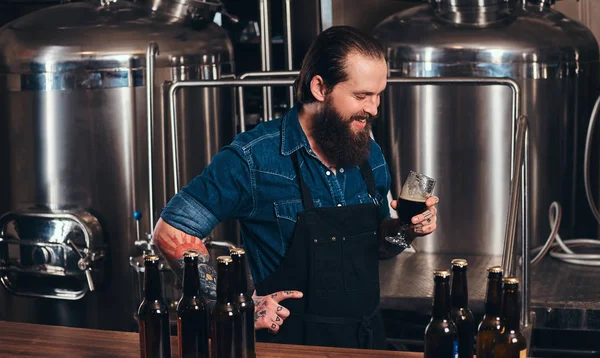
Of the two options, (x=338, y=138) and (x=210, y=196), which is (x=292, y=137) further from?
(x=210, y=196)

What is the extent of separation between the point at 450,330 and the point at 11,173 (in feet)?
9.45

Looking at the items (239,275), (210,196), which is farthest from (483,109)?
(239,275)

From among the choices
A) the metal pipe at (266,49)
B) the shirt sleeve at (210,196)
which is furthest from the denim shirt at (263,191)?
the metal pipe at (266,49)

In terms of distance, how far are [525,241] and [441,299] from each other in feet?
5.12

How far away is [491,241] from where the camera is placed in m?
4.16

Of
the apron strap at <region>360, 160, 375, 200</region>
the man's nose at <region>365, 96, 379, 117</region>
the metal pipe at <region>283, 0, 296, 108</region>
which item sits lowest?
the apron strap at <region>360, 160, 375, 200</region>

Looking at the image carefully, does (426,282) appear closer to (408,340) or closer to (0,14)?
(408,340)

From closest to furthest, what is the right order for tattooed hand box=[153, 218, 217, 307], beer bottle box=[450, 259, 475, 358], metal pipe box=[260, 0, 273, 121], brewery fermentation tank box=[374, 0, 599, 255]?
beer bottle box=[450, 259, 475, 358] → tattooed hand box=[153, 218, 217, 307] → brewery fermentation tank box=[374, 0, 599, 255] → metal pipe box=[260, 0, 273, 121]

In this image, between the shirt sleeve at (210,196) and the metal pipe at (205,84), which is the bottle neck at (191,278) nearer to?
the shirt sleeve at (210,196)

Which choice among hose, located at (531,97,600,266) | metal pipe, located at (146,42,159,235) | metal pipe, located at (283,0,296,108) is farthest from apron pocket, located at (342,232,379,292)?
metal pipe, located at (283,0,296,108)

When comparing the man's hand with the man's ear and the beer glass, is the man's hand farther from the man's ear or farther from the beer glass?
the man's ear

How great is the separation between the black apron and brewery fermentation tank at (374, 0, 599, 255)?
1659 mm

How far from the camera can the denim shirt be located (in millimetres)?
2379

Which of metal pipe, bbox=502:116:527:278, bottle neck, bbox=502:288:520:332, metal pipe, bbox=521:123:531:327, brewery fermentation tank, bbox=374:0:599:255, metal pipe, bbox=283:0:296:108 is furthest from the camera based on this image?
metal pipe, bbox=283:0:296:108
